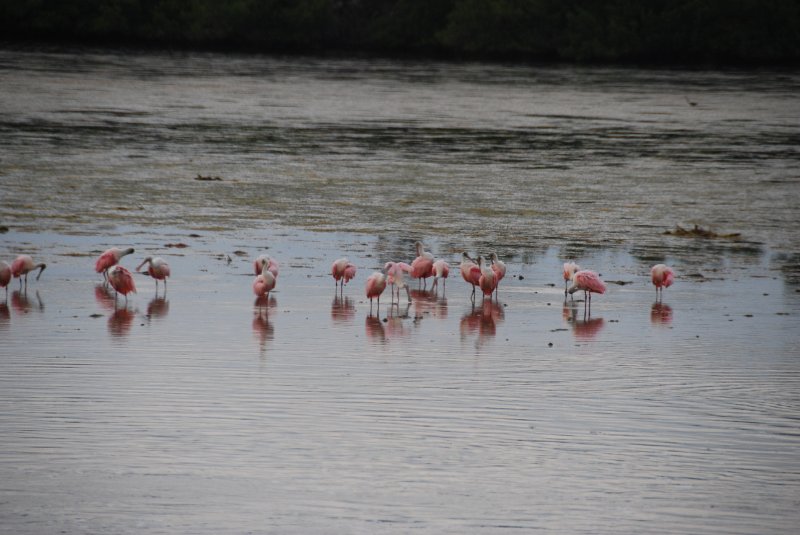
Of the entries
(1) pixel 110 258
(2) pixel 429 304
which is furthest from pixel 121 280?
(2) pixel 429 304

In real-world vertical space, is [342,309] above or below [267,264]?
below

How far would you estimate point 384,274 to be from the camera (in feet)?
37.7

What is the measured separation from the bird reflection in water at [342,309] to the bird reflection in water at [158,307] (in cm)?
127

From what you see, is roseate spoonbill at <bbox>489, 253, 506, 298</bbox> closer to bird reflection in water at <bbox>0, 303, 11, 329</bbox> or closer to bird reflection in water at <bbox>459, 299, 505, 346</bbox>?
bird reflection in water at <bbox>459, 299, 505, 346</bbox>

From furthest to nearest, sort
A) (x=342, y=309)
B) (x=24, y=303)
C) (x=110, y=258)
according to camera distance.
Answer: (x=110, y=258)
(x=342, y=309)
(x=24, y=303)

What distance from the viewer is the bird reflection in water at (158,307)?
35.5ft

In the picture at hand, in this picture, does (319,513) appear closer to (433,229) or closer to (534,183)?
(433,229)

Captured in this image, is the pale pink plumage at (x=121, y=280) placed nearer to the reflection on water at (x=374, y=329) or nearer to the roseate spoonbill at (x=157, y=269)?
the roseate spoonbill at (x=157, y=269)

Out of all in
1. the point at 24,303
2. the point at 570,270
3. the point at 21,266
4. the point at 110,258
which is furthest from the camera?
the point at 110,258

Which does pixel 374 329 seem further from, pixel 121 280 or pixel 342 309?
pixel 121 280

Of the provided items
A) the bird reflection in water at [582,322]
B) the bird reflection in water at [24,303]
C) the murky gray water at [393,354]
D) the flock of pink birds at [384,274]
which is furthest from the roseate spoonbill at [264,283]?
the bird reflection in water at [582,322]

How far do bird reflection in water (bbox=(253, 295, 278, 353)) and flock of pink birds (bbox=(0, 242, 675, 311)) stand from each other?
2.8 inches

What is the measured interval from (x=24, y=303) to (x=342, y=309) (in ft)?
7.92

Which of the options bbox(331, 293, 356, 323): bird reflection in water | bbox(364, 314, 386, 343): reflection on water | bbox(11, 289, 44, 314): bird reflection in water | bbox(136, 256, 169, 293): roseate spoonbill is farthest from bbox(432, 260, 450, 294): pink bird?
bbox(11, 289, 44, 314): bird reflection in water
